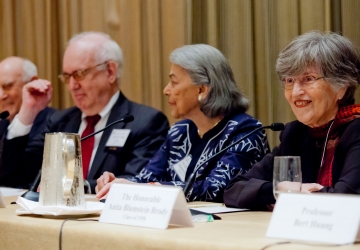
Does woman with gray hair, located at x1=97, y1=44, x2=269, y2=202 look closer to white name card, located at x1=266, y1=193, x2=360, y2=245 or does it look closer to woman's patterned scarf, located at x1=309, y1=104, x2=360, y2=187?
woman's patterned scarf, located at x1=309, y1=104, x2=360, y2=187

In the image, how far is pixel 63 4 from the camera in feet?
16.4

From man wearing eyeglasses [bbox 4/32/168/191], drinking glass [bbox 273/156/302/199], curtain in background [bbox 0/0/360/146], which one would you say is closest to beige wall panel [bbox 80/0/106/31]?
curtain in background [bbox 0/0/360/146]

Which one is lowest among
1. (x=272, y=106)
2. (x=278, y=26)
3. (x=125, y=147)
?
(x=125, y=147)

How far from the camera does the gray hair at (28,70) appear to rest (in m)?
4.91

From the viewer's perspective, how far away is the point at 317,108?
2410 mm

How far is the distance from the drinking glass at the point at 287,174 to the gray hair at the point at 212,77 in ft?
4.41

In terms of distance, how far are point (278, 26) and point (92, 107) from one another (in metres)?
1.30

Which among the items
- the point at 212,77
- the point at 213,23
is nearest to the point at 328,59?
the point at 212,77

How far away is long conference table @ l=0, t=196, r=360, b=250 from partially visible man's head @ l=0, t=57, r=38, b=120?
2999 mm

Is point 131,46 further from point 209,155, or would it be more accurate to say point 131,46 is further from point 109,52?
point 209,155

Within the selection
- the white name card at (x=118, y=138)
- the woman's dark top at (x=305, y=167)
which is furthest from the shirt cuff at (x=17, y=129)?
the woman's dark top at (x=305, y=167)

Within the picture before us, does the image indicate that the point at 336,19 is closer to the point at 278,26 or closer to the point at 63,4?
the point at 278,26

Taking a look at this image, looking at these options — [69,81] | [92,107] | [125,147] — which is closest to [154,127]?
[125,147]

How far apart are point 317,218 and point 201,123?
199cm
